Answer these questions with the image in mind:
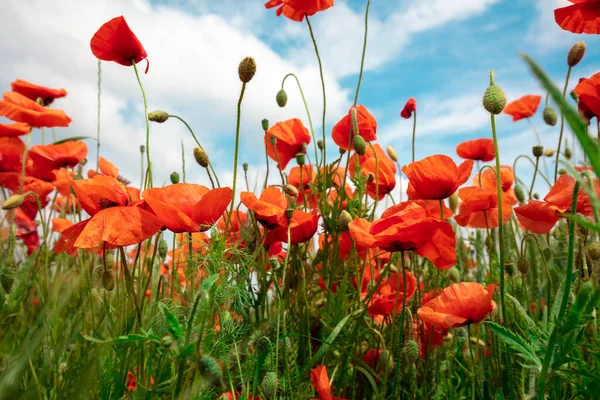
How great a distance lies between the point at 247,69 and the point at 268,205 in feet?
1.13

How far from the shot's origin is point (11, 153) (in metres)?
2.46

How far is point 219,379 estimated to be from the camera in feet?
2.32

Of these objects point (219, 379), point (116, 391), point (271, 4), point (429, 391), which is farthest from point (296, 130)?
point (219, 379)

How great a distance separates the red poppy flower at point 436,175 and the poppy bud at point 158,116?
26.3 inches

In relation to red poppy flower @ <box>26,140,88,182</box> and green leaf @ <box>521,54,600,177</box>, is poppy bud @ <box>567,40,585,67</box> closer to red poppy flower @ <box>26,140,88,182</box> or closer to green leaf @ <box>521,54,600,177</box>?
green leaf @ <box>521,54,600,177</box>

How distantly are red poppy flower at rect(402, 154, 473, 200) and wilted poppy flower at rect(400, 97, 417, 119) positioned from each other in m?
0.64

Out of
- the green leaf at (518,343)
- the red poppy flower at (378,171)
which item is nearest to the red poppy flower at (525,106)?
the red poppy flower at (378,171)

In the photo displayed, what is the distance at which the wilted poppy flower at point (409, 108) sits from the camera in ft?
6.82

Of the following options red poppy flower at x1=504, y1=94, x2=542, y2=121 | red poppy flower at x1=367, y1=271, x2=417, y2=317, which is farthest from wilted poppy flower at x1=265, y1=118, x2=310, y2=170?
red poppy flower at x1=504, y1=94, x2=542, y2=121

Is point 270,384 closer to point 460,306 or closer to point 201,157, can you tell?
point 460,306

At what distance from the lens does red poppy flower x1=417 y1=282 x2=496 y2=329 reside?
3.86 feet

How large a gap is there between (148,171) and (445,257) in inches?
29.8

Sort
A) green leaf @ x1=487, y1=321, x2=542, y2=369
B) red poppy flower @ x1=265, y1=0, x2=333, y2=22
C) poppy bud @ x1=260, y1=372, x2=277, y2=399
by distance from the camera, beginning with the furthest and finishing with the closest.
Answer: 1. red poppy flower @ x1=265, y1=0, x2=333, y2=22
2. poppy bud @ x1=260, y1=372, x2=277, y2=399
3. green leaf @ x1=487, y1=321, x2=542, y2=369

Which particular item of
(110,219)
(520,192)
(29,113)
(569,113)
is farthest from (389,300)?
(29,113)
